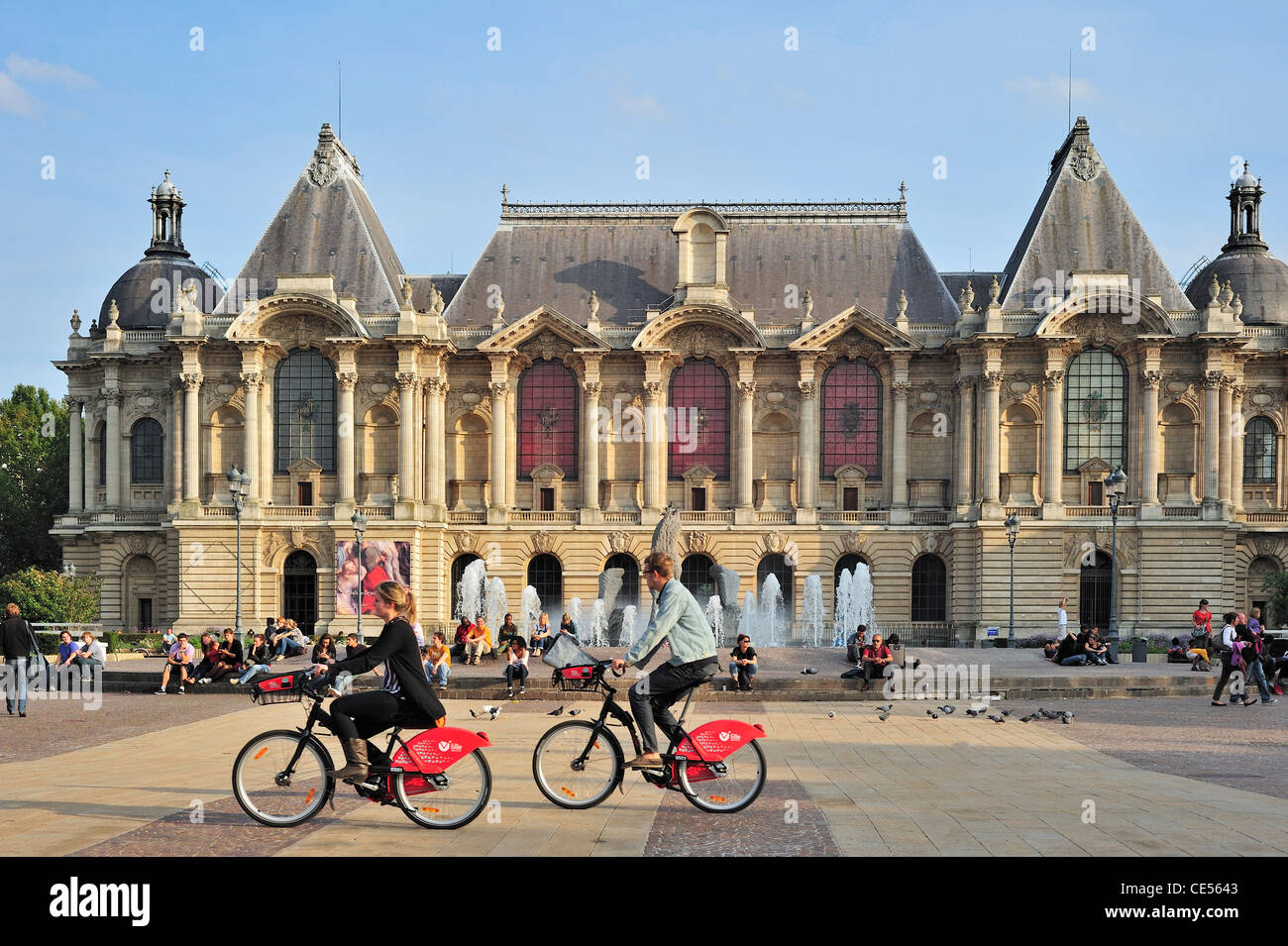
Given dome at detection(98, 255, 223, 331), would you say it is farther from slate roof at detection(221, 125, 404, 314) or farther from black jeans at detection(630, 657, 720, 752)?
black jeans at detection(630, 657, 720, 752)

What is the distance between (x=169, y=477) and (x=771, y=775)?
1986 inches

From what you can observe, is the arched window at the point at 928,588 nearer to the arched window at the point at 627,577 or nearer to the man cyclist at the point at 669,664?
the arched window at the point at 627,577

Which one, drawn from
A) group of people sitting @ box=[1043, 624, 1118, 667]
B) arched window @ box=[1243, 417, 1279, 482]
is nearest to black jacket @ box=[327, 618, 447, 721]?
group of people sitting @ box=[1043, 624, 1118, 667]

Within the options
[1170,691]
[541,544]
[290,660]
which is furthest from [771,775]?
[541,544]

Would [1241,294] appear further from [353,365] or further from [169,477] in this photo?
[169,477]

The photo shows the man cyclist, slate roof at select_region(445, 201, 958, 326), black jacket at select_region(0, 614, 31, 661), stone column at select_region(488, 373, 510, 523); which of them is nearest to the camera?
the man cyclist

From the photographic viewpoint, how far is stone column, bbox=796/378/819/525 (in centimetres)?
5778

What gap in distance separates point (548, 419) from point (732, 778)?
48.3m

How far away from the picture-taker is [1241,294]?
58.8m

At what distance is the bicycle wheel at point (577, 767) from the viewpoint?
11836 mm

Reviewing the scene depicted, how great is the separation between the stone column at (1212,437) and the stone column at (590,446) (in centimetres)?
2667

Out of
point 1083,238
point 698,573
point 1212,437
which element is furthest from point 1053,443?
point 698,573

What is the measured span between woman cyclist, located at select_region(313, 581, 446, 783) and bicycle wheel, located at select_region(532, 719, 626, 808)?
1.34 meters

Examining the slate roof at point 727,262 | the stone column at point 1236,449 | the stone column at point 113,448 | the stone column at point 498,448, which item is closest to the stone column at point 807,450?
the slate roof at point 727,262
